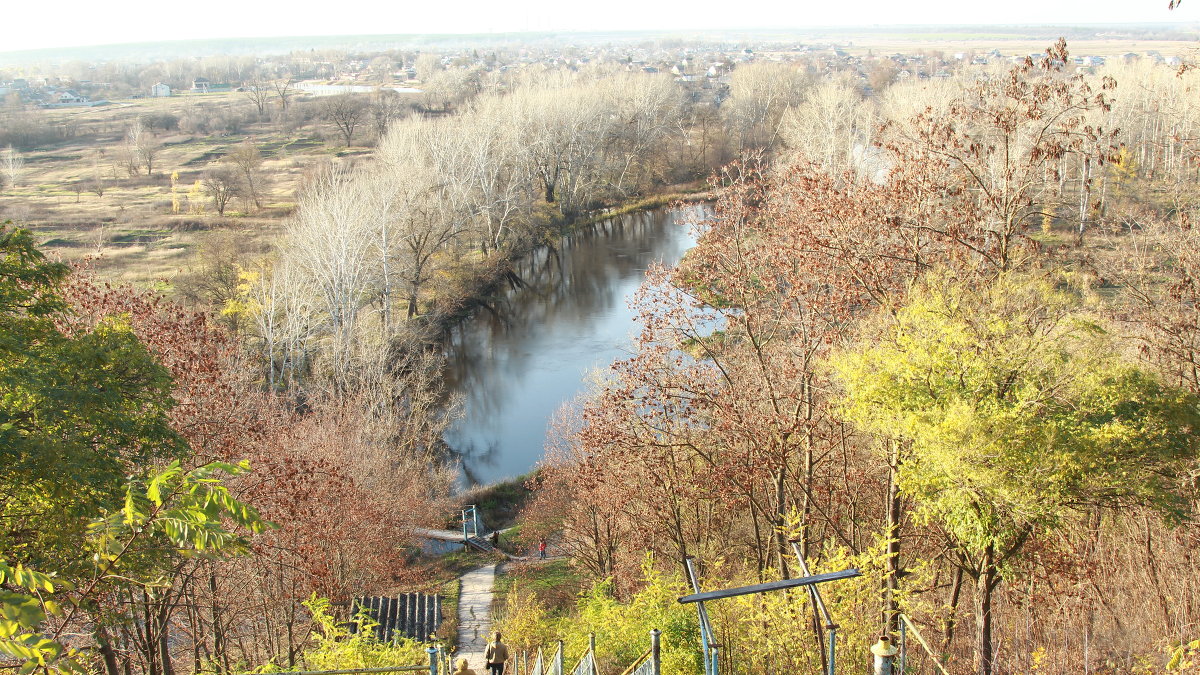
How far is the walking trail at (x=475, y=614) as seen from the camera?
1464 cm

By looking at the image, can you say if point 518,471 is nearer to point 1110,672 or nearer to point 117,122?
point 1110,672

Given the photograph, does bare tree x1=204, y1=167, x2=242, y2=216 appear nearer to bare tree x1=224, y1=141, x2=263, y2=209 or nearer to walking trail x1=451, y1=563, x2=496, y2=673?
bare tree x1=224, y1=141, x2=263, y2=209

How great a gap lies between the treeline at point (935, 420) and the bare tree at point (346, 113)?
62.6 m

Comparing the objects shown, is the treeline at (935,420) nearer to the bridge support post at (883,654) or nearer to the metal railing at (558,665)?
the metal railing at (558,665)

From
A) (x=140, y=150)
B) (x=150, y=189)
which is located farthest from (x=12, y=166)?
(x=150, y=189)

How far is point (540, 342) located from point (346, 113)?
4843 centimetres

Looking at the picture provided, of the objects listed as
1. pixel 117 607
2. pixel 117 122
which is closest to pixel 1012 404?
pixel 117 607

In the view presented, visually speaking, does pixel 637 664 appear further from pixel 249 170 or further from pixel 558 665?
pixel 249 170

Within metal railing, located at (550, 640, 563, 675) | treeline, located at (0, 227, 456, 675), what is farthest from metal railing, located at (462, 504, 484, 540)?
metal railing, located at (550, 640, 563, 675)

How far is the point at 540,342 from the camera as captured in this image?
1305 inches

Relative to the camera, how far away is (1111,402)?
750cm

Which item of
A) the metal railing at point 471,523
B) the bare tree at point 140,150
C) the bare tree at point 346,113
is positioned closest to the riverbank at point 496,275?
the metal railing at point 471,523

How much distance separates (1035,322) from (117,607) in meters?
10.1

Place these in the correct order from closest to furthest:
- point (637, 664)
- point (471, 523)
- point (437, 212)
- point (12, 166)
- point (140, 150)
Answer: point (637, 664)
point (471, 523)
point (437, 212)
point (12, 166)
point (140, 150)
